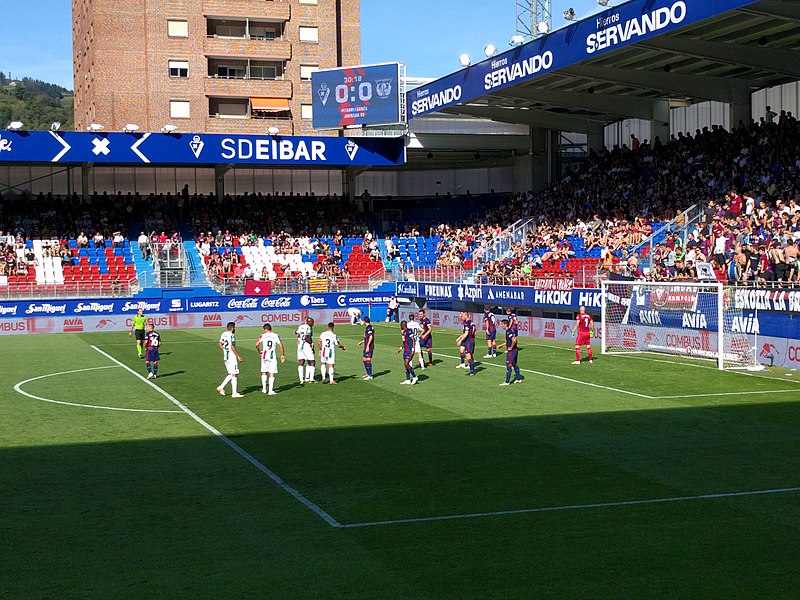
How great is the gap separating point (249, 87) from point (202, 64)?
3666 mm

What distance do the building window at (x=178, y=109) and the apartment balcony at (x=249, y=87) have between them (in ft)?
6.13

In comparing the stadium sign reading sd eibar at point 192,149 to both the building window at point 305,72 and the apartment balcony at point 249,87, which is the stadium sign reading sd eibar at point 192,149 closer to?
the apartment balcony at point 249,87

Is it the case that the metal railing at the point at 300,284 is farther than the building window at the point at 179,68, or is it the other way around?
the building window at the point at 179,68

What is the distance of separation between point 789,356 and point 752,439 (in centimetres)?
1083

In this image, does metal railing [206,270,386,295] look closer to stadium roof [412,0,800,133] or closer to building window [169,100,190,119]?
stadium roof [412,0,800,133]

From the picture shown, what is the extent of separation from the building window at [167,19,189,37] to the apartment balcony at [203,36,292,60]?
5.54 ft

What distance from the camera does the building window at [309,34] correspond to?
74000 mm

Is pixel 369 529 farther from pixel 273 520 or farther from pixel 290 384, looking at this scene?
pixel 290 384

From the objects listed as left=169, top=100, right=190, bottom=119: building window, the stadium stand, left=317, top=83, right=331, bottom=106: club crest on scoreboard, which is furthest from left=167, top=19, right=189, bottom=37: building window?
left=317, top=83, right=331, bottom=106: club crest on scoreboard

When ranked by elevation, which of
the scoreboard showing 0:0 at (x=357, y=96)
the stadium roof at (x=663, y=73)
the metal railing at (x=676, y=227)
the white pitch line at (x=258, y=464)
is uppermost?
the scoreboard showing 0:0 at (x=357, y=96)

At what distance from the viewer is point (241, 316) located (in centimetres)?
5047

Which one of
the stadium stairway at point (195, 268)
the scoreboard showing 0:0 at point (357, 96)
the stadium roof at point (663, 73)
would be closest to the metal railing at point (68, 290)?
the stadium stairway at point (195, 268)

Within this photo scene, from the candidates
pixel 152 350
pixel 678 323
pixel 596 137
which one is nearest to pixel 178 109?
pixel 596 137

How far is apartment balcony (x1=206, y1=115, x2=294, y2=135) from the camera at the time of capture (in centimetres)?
7081
